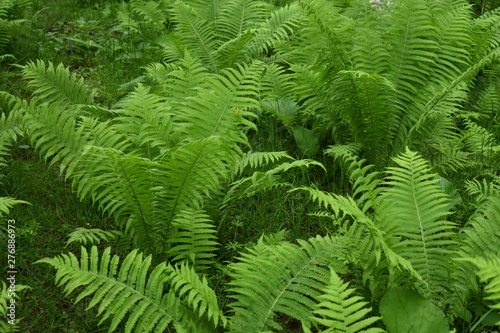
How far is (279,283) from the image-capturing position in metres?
2.00

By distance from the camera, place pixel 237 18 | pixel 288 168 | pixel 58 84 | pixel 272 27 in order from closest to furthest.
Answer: pixel 288 168 → pixel 58 84 → pixel 272 27 → pixel 237 18

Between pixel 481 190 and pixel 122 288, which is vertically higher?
pixel 481 190

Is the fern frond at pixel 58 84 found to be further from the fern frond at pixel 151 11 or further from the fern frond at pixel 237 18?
the fern frond at pixel 151 11

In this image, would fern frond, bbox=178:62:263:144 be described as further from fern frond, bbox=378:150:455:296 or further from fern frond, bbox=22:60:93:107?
fern frond, bbox=22:60:93:107

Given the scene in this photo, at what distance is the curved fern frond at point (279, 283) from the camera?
1.94m

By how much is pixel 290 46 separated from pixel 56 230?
95.3 inches

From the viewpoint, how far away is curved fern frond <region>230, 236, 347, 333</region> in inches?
76.4

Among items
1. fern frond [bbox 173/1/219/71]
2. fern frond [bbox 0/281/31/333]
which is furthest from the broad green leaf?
fern frond [bbox 173/1/219/71]

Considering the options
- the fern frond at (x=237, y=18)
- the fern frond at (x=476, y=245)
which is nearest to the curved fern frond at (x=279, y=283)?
the fern frond at (x=476, y=245)

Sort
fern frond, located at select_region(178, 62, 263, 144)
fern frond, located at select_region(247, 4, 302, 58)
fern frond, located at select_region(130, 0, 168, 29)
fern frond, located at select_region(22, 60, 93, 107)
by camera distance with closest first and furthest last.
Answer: fern frond, located at select_region(178, 62, 263, 144), fern frond, located at select_region(22, 60, 93, 107), fern frond, located at select_region(247, 4, 302, 58), fern frond, located at select_region(130, 0, 168, 29)

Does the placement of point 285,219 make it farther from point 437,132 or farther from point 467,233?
point 437,132

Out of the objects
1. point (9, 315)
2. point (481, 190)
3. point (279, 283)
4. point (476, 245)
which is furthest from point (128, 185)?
point (481, 190)

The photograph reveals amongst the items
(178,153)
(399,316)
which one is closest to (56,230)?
(178,153)

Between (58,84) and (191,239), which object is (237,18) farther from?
(191,239)
